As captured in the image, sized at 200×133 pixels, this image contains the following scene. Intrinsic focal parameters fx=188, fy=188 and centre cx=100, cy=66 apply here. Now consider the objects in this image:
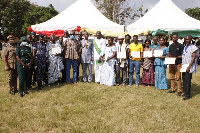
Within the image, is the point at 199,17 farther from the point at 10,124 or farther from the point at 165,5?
the point at 10,124

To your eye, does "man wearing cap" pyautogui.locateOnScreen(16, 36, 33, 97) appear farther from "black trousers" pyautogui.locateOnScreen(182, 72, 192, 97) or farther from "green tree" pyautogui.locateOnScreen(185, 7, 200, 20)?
"green tree" pyautogui.locateOnScreen(185, 7, 200, 20)

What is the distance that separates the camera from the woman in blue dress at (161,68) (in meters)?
6.90

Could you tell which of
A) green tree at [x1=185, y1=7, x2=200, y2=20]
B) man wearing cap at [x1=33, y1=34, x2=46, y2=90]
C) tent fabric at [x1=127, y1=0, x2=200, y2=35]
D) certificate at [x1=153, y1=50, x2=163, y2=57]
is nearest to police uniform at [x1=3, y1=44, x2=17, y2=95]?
man wearing cap at [x1=33, y1=34, x2=46, y2=90]

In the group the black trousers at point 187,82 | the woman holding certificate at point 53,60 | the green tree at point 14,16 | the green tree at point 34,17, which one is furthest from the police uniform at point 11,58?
the green tree at point 14,16

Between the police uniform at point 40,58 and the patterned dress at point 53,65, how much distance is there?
30 centimetres

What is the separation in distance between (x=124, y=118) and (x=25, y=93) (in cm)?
373

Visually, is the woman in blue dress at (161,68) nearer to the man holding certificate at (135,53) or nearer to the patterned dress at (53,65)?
the man holding certificate at (135,53)

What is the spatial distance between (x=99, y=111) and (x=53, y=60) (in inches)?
126

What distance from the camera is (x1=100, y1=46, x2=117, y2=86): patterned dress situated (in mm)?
7434

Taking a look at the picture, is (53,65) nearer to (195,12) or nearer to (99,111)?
(99,111)

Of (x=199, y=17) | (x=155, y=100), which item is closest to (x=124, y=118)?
(x=155, y=100)

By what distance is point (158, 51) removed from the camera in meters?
6.85

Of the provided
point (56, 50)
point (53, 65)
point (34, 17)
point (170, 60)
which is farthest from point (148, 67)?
point (34, 17)

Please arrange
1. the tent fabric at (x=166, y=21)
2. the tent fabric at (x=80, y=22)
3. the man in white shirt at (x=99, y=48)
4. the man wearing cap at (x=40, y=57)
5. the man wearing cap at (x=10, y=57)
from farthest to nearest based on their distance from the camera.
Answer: the tent fabric at (x=166, y=21)
the tent fabric at (x=80, y=22)
the man in white shirt at (x=99, y=48)
the man wearing cap at (x=40, y=57)
the man wearing cap at (x=10, y=57)
